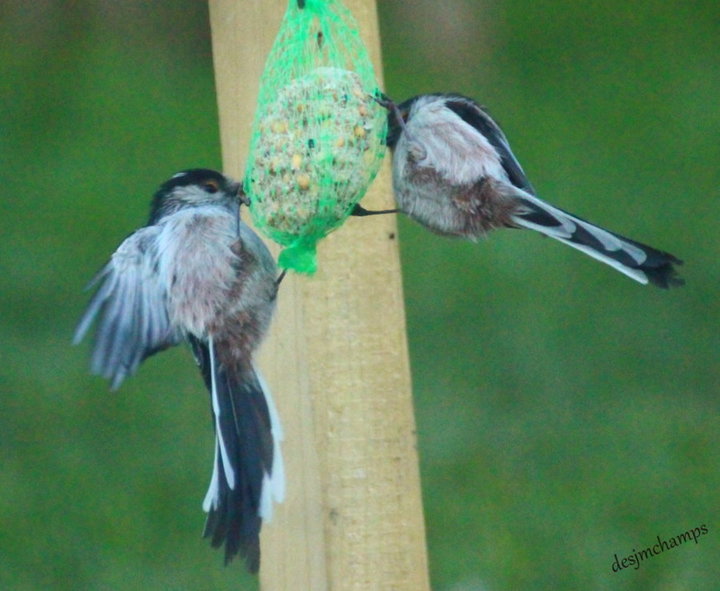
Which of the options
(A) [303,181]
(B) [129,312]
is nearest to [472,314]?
(B) [129,312]

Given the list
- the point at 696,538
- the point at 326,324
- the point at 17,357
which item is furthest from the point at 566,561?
the point at 17,357

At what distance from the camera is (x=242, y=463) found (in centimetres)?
266

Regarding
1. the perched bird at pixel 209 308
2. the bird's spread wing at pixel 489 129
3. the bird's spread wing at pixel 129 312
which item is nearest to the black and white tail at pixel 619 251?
the bird's spread wing at pixel 489 129

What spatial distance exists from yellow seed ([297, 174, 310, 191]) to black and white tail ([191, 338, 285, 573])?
0.45 meters

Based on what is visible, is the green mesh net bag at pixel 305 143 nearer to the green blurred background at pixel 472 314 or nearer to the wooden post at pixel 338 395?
the wooden post at pixel 338 395

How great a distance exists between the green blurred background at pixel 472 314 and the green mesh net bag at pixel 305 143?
1.95 meters

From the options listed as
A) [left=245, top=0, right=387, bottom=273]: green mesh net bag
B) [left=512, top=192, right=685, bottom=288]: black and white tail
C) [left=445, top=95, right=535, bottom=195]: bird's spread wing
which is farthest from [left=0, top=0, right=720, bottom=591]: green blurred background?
[left=245, top=0, right=387, bottom=273]: green mesh net bag

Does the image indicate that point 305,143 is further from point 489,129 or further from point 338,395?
point 489,129

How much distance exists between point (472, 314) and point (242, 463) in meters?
2.80

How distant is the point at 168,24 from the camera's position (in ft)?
24.2

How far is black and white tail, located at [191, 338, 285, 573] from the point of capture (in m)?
2.53

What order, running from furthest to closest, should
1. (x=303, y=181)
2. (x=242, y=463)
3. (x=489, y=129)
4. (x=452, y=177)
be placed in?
(x=489, y=129) → (x=452, y=177) → (x=242, y=463) → (x=303, y=181)

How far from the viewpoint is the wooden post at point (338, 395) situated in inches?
98.2

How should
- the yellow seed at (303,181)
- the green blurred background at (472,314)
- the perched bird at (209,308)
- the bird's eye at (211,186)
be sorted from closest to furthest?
the yellow seed at (303,181)
the perched bird at (209,308)
the bird's eye at (211,186)
the green blurred background at (472,314)
